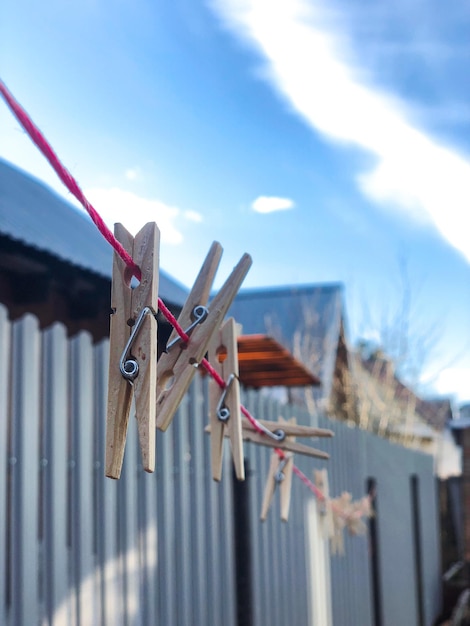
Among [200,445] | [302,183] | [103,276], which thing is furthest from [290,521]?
[302,183]

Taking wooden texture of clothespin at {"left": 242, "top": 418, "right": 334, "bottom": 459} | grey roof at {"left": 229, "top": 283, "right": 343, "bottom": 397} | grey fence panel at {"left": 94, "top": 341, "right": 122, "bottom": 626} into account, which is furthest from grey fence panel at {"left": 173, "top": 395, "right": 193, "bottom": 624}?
grey roof at {"left": 229, "top": 283, "right": 343, "bottom": 397}

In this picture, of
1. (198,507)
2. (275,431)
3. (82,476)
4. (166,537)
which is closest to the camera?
(275,431)

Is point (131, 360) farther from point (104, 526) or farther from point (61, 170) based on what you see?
point (104, 526)

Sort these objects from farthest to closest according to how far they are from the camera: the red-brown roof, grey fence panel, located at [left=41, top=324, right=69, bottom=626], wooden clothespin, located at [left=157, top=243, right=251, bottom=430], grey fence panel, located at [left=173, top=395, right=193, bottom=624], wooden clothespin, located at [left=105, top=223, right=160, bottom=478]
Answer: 1. the red-brown roof
2. grey fence panel, located at [left=173, top=395, right=193, bottom=624]
3. grey fence panel, located at [left=41, top=324, right=69, bottom=626]
4. wooden clothespin, located at [left=157, top=243, right=251, bottom=430]
5. wooden clothespin, located at [left=105, top=223, right=160, bottom=478]

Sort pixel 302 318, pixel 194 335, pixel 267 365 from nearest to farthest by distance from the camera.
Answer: pixel 194 335 → pixel 267 365 → pixel 302 318

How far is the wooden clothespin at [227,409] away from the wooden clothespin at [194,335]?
0.83 ft

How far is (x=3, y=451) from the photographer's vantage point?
8.26ft

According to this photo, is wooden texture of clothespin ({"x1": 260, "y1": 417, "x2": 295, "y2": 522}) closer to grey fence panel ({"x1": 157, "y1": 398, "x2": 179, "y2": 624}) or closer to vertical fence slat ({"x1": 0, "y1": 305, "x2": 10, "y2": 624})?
grey fence panel ({"x1": 157, "y1": 398, "x2": 179, "y2": 624})

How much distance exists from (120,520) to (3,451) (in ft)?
2.49

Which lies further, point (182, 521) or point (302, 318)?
point (302, 318)

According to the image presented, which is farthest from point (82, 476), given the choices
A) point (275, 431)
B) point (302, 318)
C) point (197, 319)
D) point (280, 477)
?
point (302, 318)

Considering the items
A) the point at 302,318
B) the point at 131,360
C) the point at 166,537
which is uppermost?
the point at 302,318

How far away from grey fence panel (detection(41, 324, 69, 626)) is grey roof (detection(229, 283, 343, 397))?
1330 centimetres

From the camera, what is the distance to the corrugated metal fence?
2613 mm
